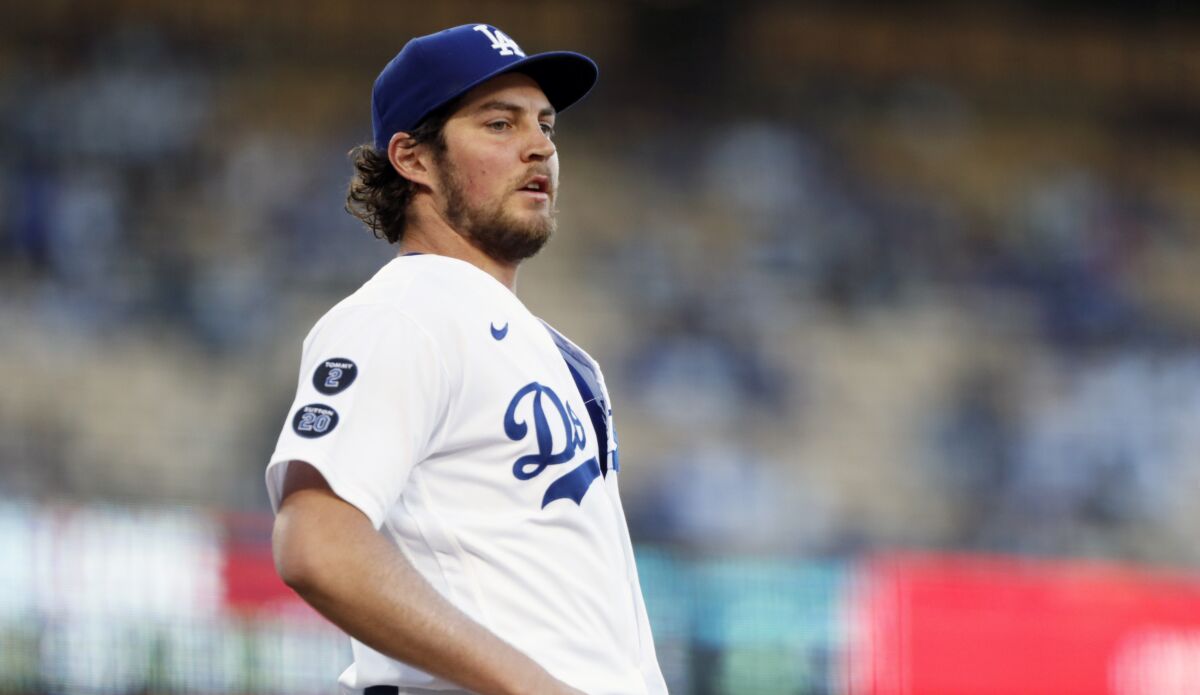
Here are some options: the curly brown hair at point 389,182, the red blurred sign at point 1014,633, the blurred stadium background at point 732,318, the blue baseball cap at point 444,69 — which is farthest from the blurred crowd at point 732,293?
the blue baseball cap at point 444,69

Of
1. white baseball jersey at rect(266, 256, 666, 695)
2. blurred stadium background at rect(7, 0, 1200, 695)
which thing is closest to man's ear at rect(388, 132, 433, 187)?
white baseball jersey at rect(266, 256, 666, 695)

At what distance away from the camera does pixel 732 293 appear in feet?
36.1

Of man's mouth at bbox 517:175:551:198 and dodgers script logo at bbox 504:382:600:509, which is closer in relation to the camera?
dodgers script logo at bbox 504:382:600:509

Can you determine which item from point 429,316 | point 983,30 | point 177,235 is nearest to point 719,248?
point 983,30

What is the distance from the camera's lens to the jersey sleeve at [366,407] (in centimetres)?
197

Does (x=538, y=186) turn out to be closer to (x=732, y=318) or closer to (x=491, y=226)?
(x=491, y=226)

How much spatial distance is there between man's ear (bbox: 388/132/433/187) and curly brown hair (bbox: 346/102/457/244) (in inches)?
0.5

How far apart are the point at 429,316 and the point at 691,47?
32.3 feet

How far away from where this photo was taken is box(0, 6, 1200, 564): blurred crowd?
387 inches

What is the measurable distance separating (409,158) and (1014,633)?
6246mm

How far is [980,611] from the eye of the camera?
8.11 m

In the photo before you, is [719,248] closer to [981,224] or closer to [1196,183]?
[981,224]

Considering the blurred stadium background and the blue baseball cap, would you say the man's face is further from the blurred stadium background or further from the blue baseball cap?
the blurred stadium background

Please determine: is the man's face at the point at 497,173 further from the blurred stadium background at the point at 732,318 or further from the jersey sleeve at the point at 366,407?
the blurred stadium background at the point at 732,318
